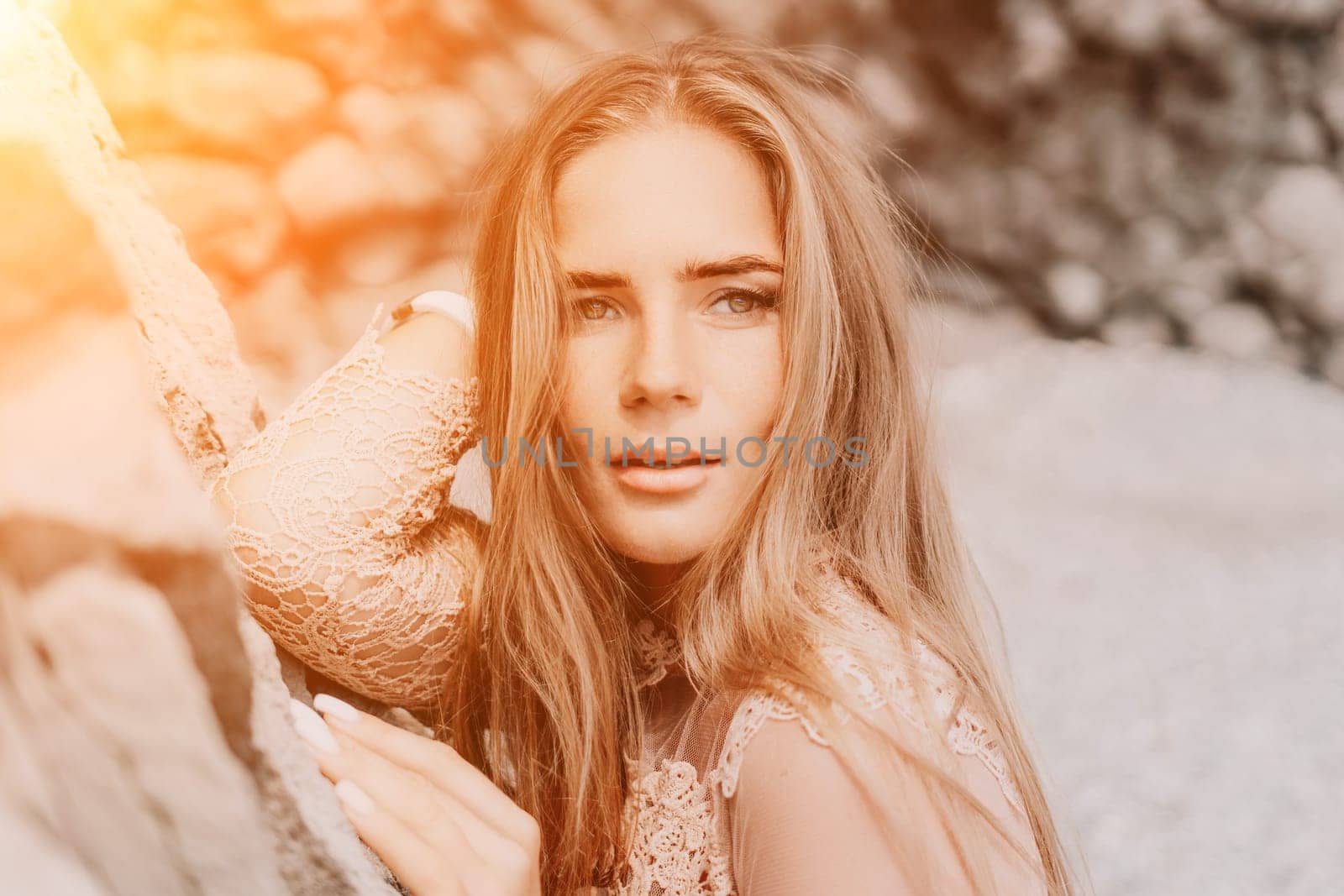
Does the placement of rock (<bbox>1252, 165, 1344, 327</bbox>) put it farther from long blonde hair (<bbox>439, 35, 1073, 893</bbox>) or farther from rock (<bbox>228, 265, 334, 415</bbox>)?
rock (<bbox>228, 265, 334, 415</bbox>)

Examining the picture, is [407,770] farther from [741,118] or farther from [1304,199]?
[1304,199]

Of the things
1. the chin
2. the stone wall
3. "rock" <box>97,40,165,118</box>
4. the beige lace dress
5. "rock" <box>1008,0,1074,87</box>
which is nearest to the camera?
the beige lace dress

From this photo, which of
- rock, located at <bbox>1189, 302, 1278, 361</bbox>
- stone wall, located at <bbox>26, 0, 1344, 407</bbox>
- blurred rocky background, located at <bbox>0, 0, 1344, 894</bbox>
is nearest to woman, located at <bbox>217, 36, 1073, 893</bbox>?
blurred rocky background, located at <bbox>0, 0, 1344, 894</bbox>

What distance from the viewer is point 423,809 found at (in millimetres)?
617

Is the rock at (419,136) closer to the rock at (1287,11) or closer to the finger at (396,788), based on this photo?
the finger at (396,788)

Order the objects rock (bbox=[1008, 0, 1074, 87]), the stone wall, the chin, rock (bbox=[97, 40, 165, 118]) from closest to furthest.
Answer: the chin, rock (bbox=[97, 40, 165, 118]), the stone wall, rock (bbox=[1008, 0, 1074, 87])

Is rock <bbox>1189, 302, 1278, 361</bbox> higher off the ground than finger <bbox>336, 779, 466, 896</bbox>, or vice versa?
rock <bbox>1189, 302, 1278, 361</bbox>

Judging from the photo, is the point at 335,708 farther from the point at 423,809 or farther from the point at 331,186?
the point at 331,186

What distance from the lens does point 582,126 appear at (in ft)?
2.28

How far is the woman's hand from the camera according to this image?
593 millimetres

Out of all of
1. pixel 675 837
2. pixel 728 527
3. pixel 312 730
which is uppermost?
pixel 728 527

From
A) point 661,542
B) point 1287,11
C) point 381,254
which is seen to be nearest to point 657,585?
point 661,542

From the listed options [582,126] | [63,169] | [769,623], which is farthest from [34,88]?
[769,623]

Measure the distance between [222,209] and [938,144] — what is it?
74 centimetres
